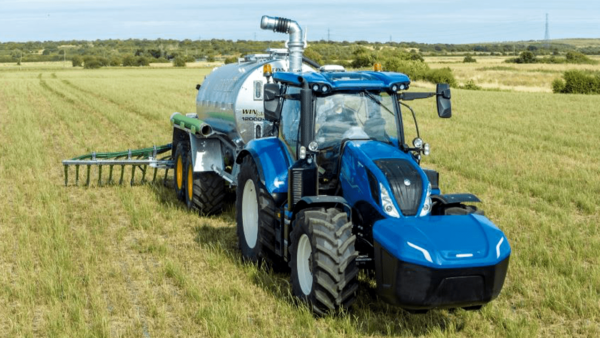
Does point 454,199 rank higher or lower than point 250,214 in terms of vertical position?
higher

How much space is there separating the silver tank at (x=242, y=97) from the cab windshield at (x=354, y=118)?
281 cm

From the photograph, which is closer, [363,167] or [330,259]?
[330,259]

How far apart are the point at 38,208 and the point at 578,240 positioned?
752 cm

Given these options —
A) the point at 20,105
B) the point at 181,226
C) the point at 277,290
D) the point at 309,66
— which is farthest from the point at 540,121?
the point at 20,105

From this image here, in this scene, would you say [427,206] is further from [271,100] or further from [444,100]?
[271,100]

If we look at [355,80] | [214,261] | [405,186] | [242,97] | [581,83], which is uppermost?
[355,80]

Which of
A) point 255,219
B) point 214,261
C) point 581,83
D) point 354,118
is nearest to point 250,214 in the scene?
point 255,219

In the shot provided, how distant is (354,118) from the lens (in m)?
6.68

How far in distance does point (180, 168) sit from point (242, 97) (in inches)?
90.4

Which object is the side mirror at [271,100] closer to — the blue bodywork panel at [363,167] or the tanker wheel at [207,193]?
the blue bodywork panel at [363,167]

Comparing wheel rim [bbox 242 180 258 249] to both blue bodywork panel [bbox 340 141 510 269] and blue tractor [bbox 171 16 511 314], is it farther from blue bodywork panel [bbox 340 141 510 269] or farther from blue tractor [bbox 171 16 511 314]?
blue bodywork panel [bbox 340 141 510 269]

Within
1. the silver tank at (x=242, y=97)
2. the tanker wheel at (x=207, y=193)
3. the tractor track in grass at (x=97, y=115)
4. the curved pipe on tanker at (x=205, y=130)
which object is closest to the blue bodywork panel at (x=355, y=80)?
the silver tank at (x=242, y=97)

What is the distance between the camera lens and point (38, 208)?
1047 cm

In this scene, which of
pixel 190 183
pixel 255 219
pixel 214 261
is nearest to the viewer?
pixel 214 261
